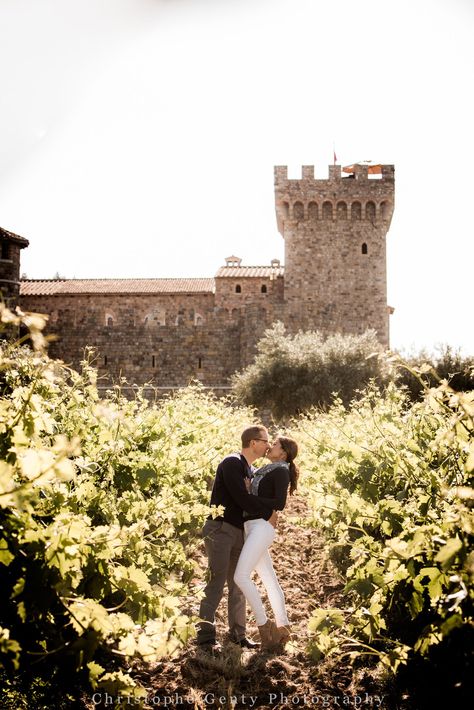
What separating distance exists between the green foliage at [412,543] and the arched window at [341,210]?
64.7ft

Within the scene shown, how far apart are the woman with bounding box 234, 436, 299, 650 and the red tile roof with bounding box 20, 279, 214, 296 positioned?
24.1 metres

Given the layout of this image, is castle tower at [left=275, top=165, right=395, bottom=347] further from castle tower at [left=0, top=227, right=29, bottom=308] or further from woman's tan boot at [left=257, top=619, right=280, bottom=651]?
woman's tan boot at [left=257, top=619, right=280, bottom=651]

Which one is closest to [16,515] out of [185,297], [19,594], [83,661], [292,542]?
[19,594]

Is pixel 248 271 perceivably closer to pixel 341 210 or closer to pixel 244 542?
pixel 341 210

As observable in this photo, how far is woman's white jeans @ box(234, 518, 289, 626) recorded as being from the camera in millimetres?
4121

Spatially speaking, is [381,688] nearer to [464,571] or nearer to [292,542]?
[464,571]

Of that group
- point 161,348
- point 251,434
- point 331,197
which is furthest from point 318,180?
point 251,434

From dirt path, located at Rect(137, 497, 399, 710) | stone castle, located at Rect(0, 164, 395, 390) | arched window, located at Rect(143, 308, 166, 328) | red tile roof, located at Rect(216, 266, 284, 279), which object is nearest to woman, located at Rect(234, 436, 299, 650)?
dirt path, located at Rect(137, 497, 399, 710)

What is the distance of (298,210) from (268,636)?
22002 mm

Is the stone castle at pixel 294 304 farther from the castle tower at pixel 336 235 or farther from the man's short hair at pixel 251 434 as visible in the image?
the man's short hair at pixel 251 434

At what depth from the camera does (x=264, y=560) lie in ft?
14.1

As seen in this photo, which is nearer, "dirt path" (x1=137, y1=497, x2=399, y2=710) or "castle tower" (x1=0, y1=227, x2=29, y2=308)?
"dirt path" (x1=137, y1=497, x2=399, y2=710)

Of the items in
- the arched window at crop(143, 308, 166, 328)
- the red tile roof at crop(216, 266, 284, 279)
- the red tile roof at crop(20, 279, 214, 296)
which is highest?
the red tile roof at crop(216, 266, 284, 279)

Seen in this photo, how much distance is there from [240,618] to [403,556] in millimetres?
2373
